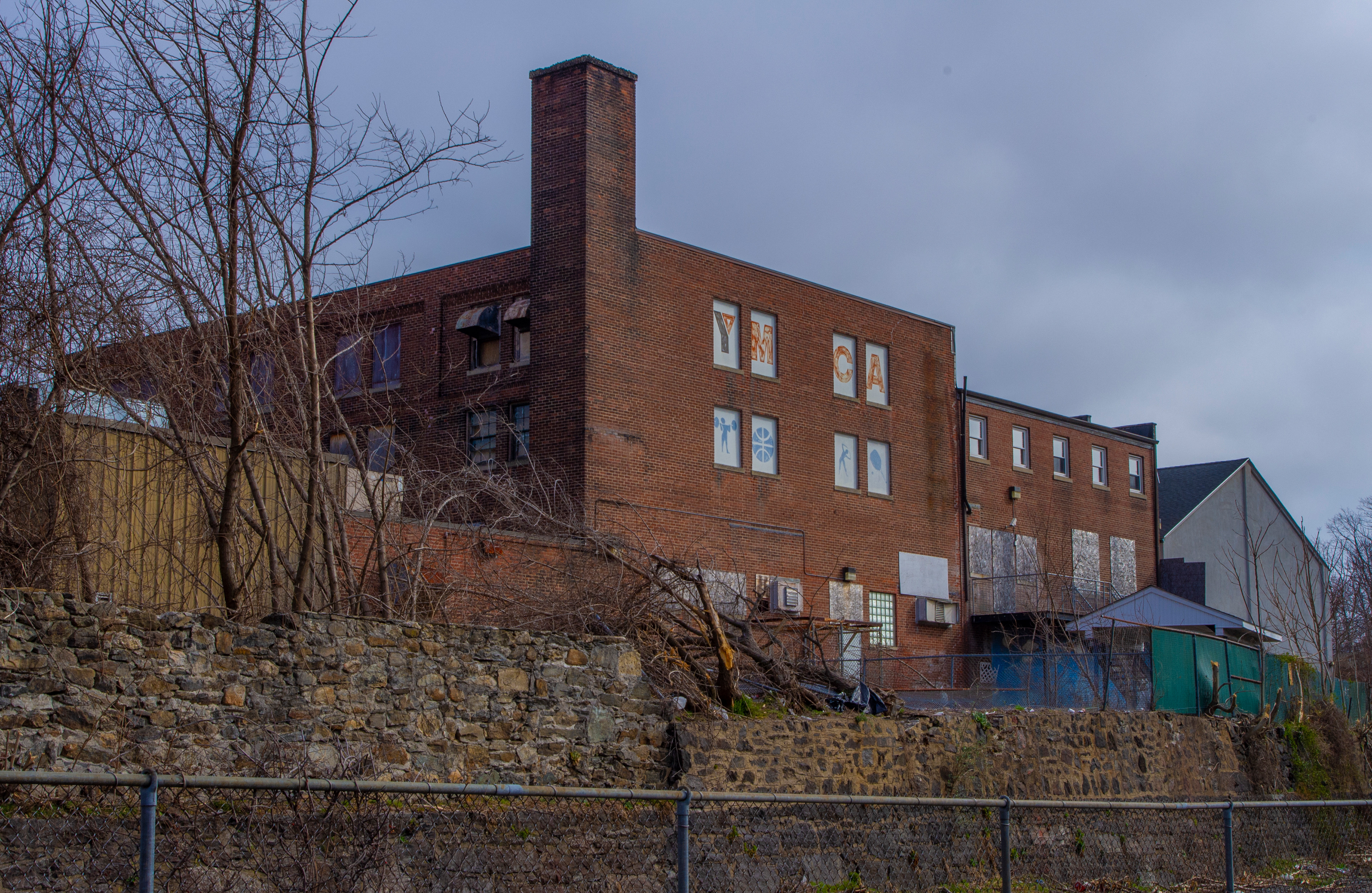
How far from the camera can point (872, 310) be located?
34.4 meters

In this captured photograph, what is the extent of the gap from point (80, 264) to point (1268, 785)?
19.1 m

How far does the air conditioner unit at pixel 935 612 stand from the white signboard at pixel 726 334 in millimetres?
8555

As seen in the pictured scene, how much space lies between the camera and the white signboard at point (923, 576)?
33938 mm

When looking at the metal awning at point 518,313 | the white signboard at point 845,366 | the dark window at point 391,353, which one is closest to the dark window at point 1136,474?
the white signboard at point 845,366

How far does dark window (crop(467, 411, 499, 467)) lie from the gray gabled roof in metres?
25.7

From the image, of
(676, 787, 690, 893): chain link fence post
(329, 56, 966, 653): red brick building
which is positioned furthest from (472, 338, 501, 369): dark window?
(676, 787, 690, 893): chain link fence post

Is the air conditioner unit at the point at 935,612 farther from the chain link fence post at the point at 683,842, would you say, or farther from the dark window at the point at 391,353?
the chain link fence post at the point at 683,842

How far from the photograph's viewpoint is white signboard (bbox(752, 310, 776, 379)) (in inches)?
1235

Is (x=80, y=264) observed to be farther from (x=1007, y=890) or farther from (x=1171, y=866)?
(x=1171, y=866)

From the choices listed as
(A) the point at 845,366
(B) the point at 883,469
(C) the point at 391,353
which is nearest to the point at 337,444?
(C) the point at 391,353

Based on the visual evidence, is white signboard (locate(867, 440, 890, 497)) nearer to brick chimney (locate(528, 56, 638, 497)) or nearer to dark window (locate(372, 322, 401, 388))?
Answer: brick chimney (locate(528, 56, 638, 497))

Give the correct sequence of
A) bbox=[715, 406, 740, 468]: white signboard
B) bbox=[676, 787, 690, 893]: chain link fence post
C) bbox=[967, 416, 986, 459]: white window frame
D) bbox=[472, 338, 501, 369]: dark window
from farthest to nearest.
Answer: bbox=[967, 416, 986, 459]: white window frame → bbox=[715, 406, 740, 468]: white signboard → bbox=[472, 338, 501, 369]: dark window → bbox=[676, 787, 690, 893]: chain link fence post

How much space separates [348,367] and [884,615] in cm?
1471

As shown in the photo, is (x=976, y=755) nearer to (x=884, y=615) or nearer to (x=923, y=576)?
(x=884, y=615)
